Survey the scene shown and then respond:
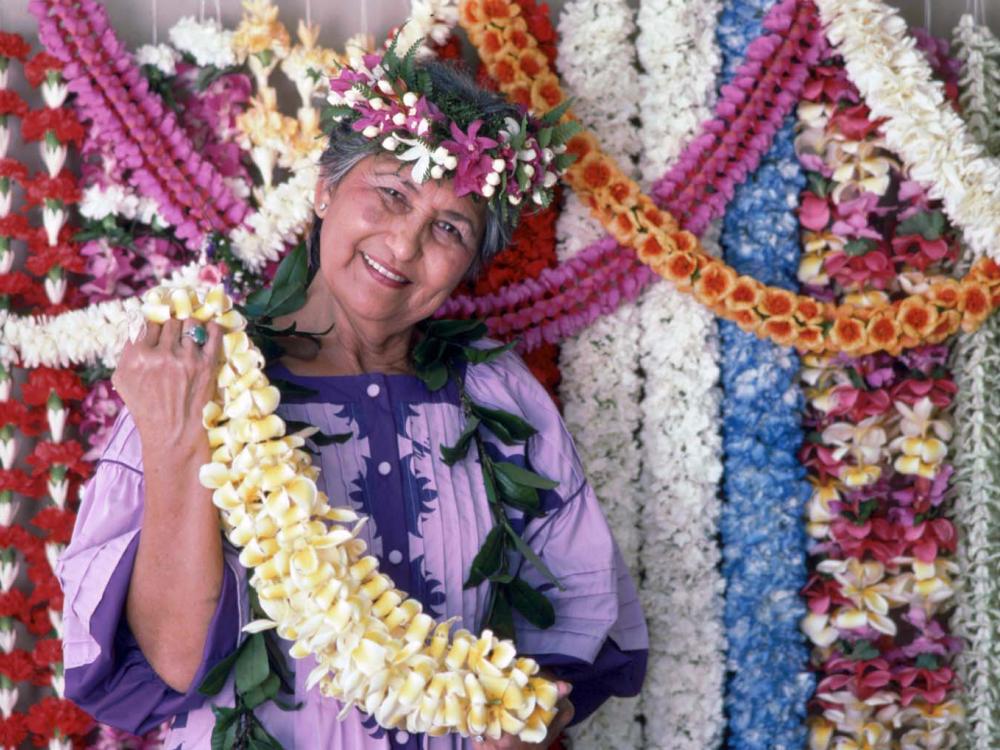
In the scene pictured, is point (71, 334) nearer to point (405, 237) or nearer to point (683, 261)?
point (405, 237)

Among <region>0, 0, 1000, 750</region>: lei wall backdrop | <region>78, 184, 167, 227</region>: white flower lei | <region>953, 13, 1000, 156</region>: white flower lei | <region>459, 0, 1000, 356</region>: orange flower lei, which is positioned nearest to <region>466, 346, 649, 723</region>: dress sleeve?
<region>0, 0, 1000, 750</region>: lei wall backdrop

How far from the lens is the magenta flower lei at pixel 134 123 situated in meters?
Result: 2.59

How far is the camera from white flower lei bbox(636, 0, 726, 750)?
2824 mm

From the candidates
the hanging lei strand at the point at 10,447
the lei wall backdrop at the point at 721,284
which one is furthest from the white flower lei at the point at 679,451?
the hanging lei strand at the point at 10,447

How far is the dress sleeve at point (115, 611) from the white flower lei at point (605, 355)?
111cm

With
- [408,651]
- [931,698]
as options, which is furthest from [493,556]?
[931,698]

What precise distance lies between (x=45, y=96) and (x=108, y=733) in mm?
A: 1428

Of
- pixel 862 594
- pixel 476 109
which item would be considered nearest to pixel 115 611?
pixel 476 109

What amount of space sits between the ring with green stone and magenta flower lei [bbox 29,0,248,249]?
78cm

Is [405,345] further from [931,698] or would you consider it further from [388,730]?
A: [931,698]

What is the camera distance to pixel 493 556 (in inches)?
85.7

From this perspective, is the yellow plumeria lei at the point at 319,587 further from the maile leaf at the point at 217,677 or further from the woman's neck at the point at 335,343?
the woman's neck at the point at 335,343

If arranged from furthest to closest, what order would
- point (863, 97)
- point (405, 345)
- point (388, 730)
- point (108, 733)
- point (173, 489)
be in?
point (863, 97), point (108, 733), point (405, 345), point (388, 730), point (173, 489)

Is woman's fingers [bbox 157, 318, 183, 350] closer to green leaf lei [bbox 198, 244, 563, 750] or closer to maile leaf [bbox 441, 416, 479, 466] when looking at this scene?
green leaf lei [bbox 198, 244, 563, 750]
